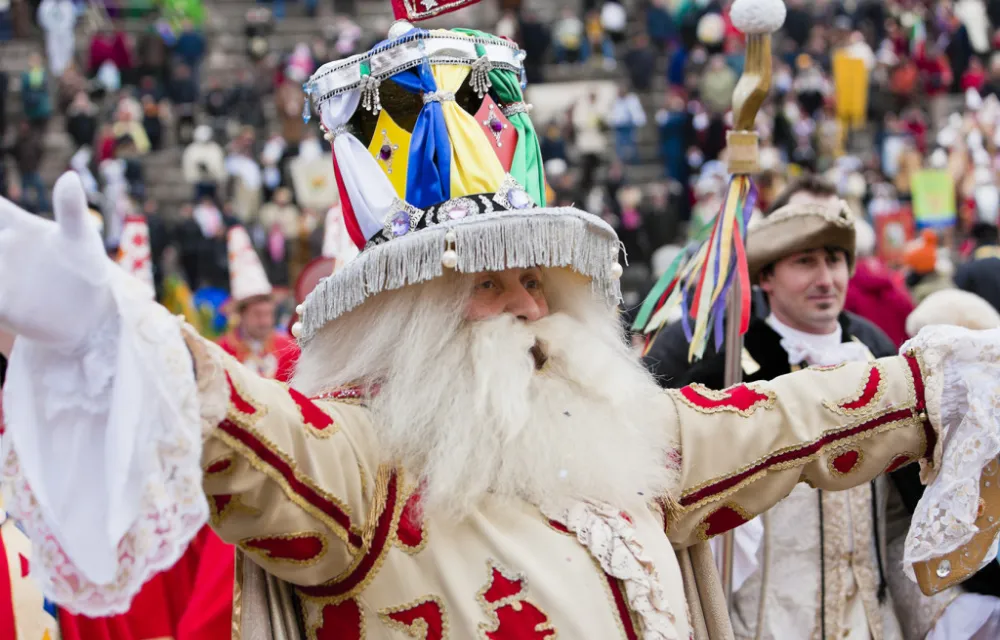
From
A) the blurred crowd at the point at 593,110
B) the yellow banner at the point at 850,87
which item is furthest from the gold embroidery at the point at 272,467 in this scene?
the yellow banner at the point at 850,87

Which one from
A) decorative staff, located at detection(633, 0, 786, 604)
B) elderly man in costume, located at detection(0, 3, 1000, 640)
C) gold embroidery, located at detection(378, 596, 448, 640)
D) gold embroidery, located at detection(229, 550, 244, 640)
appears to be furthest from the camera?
decorative staff, located at detection(633, 0, 786, 604)

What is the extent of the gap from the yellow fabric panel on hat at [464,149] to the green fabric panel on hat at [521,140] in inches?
3.1

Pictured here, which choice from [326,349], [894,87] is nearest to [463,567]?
[326,349]

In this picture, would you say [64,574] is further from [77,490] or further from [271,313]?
[271,313]

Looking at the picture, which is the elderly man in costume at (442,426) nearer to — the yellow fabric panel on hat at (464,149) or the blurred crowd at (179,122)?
the yellow fabric panel on hat at (464,149)

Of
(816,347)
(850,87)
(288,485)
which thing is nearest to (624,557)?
(288,485)

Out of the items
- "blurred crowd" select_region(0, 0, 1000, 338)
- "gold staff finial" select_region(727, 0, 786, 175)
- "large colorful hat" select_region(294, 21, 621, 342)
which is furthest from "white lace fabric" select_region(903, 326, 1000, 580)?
"blurred crowd" select_region(0, 0, 1000, 338)

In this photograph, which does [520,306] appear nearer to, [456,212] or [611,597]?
[456,212]

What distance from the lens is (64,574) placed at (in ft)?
7.95

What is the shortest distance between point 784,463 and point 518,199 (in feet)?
2.64

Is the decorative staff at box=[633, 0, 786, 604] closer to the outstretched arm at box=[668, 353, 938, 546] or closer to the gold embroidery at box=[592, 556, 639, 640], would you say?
the outstretched arm at box=[668, 353, 938, 546]

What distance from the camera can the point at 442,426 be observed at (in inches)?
119

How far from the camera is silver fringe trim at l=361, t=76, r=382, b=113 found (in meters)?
3.24

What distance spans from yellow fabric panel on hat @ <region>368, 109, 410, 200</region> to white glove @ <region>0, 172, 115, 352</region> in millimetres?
880
